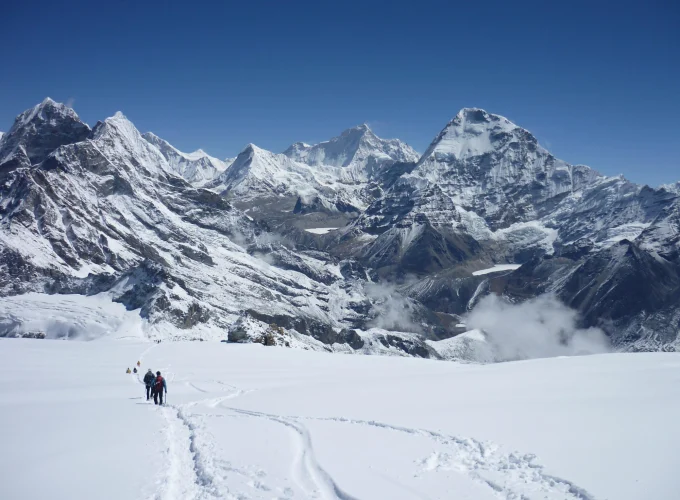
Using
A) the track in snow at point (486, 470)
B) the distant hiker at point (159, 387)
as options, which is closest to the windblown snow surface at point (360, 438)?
the track in snow at point (486, 470)

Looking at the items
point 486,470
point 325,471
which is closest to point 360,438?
point 325,471

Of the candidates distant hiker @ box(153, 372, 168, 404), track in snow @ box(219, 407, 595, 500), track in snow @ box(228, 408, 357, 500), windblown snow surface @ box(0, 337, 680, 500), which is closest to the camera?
track in snow @ box(219, 407, 595, 500)

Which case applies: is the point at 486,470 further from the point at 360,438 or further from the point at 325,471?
the point at 360,438

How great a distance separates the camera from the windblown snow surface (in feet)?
55.6

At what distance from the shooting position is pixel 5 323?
552ft

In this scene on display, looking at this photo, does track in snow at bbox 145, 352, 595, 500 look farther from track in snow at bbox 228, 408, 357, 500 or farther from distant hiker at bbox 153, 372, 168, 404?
distant hiker at bbox 153, 372, 168, 404

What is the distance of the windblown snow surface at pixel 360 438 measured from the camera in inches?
667

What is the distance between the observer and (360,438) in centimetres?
2264

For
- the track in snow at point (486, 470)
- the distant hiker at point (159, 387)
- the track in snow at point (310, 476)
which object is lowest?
the distant hiker at point (159, 387)

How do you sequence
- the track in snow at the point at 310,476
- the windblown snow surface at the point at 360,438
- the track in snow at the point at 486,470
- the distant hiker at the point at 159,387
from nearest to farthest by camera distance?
1. the track in snow at the point at 486,470
2. the track in snow at the point at 310,476
3. the windblown snow surface at the point at 360,438
4. the distant hiker at the point at 159,387

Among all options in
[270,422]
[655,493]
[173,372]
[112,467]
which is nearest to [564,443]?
[655,493]

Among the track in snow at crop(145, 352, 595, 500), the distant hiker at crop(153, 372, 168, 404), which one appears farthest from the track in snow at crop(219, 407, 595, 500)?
the distant hiker at crop(153, 372, 168, 404)

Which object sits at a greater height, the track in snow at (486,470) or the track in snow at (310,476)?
the track in snow at (486,470)

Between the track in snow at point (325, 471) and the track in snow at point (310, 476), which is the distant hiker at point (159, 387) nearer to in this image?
the track in snow at point (325, 471)
